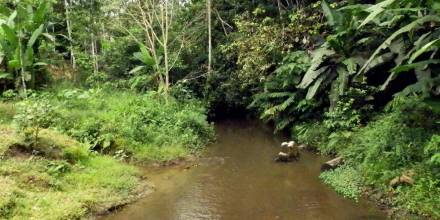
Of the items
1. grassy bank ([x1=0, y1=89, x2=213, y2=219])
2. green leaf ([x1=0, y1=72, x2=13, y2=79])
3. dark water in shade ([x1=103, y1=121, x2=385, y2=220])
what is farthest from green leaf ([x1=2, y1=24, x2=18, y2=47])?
dark water in shade ([x1=103, y1=121, x2=385, y2=220])

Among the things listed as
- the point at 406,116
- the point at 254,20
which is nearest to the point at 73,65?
the point at 254,20

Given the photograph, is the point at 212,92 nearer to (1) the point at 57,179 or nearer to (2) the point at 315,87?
(2) the point at 315,87

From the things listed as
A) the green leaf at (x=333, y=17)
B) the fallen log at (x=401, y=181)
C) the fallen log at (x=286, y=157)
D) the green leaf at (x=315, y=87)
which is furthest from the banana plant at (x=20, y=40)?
the fallen log at (x=401, y=181)

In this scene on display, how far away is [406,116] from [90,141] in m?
7.23

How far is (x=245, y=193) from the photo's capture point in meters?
8.08

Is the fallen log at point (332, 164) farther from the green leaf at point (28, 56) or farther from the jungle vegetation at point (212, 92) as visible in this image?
the green leaf at point (28, 56)

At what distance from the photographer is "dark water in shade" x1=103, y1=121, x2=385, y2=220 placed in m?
7.01

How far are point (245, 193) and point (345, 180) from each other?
1950mm

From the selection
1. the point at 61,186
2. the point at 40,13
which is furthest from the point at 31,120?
the point at 40,13

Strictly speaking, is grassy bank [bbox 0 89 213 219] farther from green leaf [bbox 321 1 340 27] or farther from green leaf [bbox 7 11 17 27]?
green leaf [bbox 321 1 340 27]

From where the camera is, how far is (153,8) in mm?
14836

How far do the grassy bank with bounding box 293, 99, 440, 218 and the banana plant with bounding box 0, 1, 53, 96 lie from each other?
A: 9652 millimetres

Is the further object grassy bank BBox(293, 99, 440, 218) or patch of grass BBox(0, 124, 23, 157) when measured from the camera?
patch of grass BBox(0, 124, 23, 157)

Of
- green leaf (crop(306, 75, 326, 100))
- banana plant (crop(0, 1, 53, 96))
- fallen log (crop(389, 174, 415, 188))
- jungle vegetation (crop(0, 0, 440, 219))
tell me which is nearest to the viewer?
fallen log (crop(389, 174, 415, 188))
